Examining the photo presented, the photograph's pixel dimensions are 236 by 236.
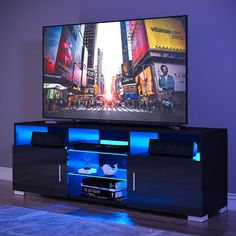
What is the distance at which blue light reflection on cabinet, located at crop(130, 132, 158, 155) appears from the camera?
450cm

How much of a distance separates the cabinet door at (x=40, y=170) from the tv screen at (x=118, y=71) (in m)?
0.42

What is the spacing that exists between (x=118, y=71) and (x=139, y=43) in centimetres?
34

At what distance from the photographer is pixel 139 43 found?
4582mm

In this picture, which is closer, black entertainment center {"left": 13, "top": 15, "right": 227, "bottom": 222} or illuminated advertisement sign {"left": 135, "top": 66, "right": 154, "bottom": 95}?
black entertainment center {"left": 13, "top": 15, "right": 227, "bottom": 222}

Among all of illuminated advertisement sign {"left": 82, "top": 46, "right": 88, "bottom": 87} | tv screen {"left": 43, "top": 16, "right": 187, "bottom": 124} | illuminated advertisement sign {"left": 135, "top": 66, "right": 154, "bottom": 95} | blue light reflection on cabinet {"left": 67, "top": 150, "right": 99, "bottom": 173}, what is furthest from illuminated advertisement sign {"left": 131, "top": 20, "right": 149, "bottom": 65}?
blue light reflection on cabinet {"left": 67, "top": 150, "right": 99, "bottom": 173}

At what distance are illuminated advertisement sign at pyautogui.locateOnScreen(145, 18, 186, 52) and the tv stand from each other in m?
0.70

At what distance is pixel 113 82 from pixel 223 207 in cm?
147

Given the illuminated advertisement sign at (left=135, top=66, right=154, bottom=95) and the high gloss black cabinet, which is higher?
the illuminated advertisement sign at (left=135, top=66, right=154, bottom=95)

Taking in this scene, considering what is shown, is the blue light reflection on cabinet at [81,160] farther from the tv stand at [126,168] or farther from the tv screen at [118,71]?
the tv screen at [118,71]

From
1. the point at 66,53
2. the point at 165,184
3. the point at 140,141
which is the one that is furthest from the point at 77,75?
the point at 165,184

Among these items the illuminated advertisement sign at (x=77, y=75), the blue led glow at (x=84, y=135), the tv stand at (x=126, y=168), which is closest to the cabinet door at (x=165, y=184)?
the tv stand at (x=126, y=168)

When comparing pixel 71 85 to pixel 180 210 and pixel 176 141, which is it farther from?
pixel 180 210

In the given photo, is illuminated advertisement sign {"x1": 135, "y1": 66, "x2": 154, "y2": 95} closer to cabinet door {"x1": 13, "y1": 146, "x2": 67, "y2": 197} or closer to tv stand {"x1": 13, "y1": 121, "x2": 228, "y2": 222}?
tv stand {"x1": 13, "y1": 121, "x2": 228, "y2": 222}

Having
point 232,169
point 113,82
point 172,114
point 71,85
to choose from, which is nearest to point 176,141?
point 172,114
